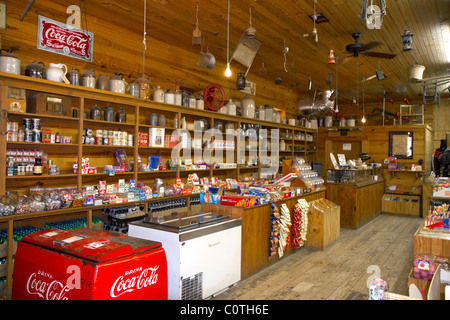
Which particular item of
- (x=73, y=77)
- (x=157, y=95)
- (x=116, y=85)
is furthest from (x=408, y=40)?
(x=73, y=77)

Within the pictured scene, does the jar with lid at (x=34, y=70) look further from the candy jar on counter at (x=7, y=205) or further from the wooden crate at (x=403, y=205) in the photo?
the wooden crate at (x=403, y=205)

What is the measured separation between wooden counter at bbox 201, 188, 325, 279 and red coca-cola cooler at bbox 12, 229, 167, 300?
168 cm

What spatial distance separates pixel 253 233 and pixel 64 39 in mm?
3649

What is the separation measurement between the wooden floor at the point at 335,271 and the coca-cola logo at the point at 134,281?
4.30 ft

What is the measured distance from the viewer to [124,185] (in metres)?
4.70

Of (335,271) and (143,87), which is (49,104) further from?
(335,271)

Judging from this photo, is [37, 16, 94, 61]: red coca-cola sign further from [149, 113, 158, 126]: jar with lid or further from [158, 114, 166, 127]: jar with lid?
[158, 114, 166, 127]: jar with lid

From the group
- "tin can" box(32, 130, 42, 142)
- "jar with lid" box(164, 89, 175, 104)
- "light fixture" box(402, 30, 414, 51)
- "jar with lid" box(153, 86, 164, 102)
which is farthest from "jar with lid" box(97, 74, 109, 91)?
"light fixture" box(402, 30, 414, 51)

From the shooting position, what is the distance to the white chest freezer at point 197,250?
284cm

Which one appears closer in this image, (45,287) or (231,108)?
(45,287)

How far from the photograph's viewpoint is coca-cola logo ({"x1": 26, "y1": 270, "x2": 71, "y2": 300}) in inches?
74.7

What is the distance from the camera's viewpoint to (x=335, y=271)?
14.1ft

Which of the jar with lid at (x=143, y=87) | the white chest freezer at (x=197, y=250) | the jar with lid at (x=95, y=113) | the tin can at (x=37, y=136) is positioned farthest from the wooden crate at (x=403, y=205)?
the tin can at (x=37, y=136)

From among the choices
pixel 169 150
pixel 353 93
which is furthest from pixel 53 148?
pixel 353 93
